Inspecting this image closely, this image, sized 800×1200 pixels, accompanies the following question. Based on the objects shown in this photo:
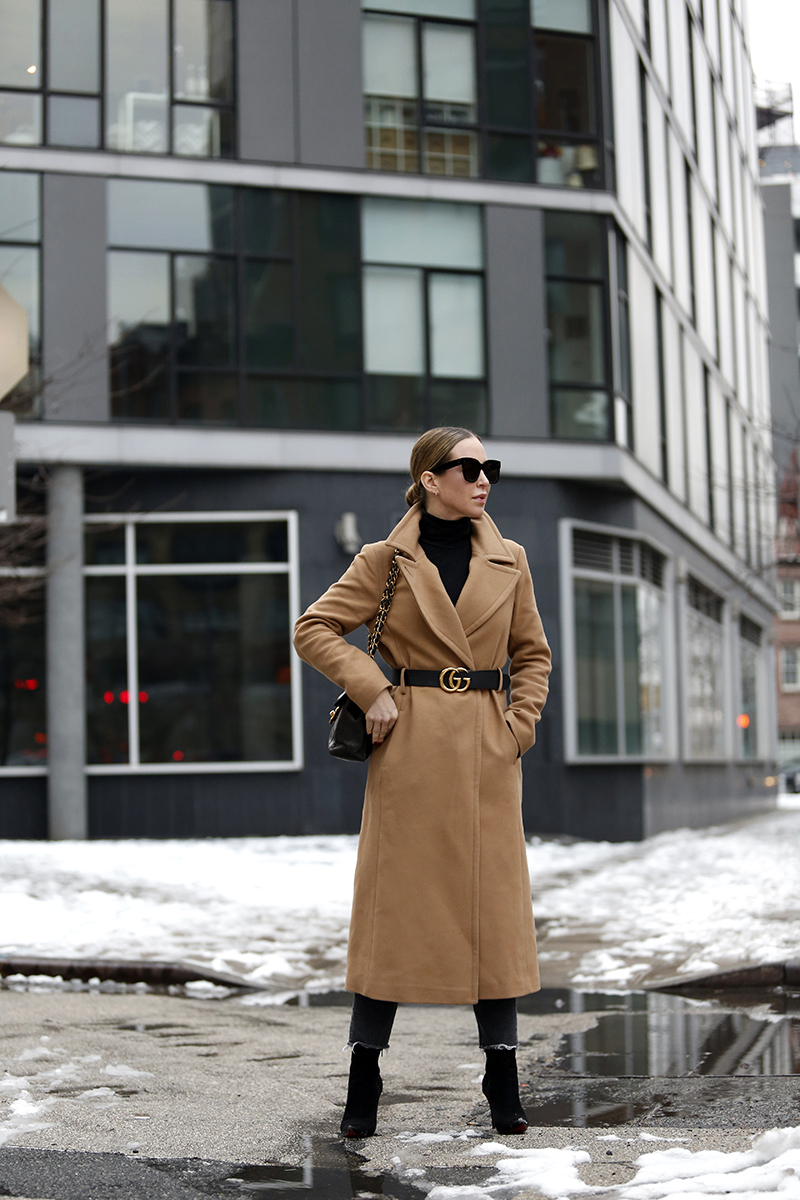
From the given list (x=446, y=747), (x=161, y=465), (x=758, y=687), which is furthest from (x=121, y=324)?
(x=758, y=687)

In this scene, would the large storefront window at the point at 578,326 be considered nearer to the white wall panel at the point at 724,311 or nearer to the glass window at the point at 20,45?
the glass window at the point at 20,45

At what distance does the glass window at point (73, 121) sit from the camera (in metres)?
18.5

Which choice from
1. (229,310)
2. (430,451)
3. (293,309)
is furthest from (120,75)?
(430,451)

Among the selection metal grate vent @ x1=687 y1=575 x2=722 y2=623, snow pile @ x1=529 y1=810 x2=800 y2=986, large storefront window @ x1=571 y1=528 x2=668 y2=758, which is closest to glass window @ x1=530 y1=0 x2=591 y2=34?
large storefront window @ x1=571 y1=528 x2=668 y2=758

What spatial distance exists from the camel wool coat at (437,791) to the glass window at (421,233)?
15.2 m

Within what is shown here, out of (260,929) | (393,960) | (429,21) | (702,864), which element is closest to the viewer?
(393,960)

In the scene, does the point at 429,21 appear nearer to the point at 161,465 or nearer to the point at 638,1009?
the point at 161,465

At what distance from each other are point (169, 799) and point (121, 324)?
591 cm

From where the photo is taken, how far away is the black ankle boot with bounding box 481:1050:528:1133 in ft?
13.9

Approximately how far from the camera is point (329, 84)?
19062mm

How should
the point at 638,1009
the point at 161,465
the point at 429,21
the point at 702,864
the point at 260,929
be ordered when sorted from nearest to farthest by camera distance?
the point at 638,1009 → the point at 260,929 → the point at 702,864 → the point at 161,465 → the point at 429,21

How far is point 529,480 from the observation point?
19.3 metres

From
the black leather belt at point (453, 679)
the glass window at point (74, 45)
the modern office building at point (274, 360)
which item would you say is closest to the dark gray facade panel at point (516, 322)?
the modern office building at point (274, 360)

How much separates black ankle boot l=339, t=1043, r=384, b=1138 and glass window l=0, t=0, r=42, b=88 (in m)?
16.7
